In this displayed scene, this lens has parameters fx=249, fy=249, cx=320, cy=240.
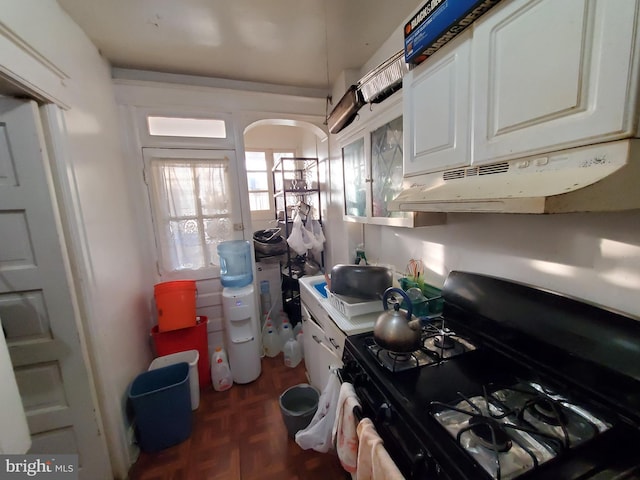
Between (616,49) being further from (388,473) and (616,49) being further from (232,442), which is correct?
(232,442)

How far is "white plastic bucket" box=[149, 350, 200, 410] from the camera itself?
69.0 inches

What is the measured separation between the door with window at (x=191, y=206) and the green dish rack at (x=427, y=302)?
156cm

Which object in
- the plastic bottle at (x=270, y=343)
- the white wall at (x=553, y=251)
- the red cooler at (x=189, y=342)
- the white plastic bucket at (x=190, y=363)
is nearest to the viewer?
the white wall at (x=553, y=251)

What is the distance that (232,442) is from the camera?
1542 millimetres

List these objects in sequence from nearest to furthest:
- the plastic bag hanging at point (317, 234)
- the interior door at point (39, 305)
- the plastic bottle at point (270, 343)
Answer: the interior door at point (39, 305), the plastic bottle at point (270, 343), the plastic bag hanging at point (317, 234)

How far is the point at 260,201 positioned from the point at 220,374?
246cm

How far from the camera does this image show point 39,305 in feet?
3.69

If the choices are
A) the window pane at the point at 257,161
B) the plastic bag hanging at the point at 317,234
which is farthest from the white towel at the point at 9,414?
the window pane at the point at 257,161

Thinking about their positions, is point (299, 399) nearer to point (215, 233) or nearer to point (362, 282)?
point (362, 282)

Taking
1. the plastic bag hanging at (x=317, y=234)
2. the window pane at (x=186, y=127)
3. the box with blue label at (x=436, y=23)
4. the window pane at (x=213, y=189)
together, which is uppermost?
the window pane at (x=186, y=127)

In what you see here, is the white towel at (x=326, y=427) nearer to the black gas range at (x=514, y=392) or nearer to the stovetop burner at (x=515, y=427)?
the black gas range at (x=514, y=392)

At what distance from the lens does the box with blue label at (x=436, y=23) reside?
73 cm

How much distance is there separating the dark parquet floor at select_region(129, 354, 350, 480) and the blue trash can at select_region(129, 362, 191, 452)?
0.20 feet

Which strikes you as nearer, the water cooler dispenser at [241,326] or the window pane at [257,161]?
the water cooler dispenser at [241,326]
